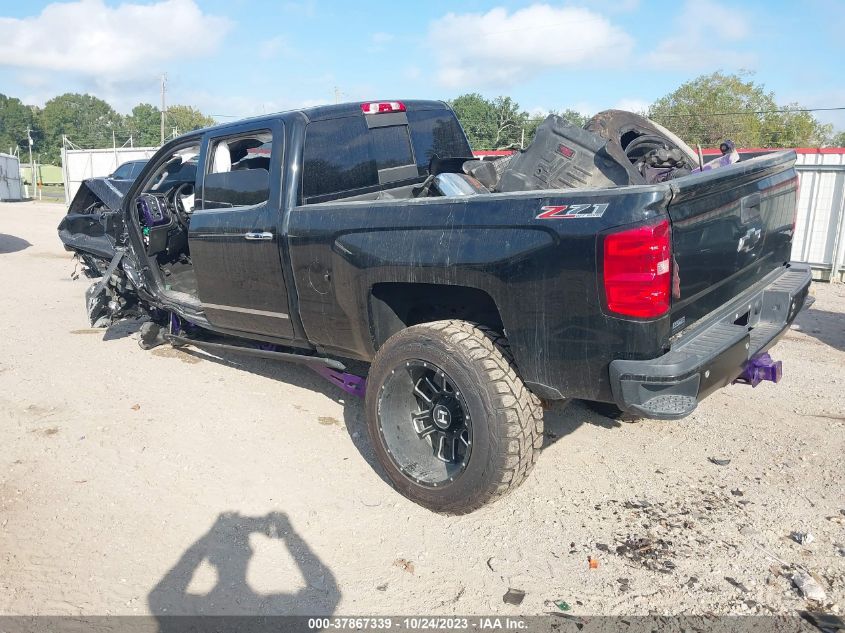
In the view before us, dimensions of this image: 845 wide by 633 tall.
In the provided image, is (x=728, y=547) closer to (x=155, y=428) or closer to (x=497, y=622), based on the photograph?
(x=497, y=622)

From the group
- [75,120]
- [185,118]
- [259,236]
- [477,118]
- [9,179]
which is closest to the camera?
[259,236]

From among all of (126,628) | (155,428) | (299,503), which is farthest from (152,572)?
(155,428)

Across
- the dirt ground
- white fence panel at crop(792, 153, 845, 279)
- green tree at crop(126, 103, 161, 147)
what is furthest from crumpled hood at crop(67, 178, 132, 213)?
green tree at crop(126, 103, 161, 147)

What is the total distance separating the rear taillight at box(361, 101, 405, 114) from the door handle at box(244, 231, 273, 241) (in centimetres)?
111

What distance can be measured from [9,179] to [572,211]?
42.0 meters

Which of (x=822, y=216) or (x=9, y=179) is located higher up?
(x=9, y=179)

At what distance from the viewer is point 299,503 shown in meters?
3.62

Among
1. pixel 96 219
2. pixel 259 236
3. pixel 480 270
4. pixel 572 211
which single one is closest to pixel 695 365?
pixel 572 211

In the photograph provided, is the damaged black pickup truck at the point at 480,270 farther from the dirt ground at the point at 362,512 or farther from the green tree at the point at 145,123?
the green tree at the point at 145,123

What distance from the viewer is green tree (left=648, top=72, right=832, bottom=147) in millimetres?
44125

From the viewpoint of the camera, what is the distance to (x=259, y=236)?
4207 mm

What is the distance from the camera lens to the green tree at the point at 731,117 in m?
44.1

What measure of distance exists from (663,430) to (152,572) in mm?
3228

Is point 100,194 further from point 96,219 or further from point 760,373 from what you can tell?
point 760,373
